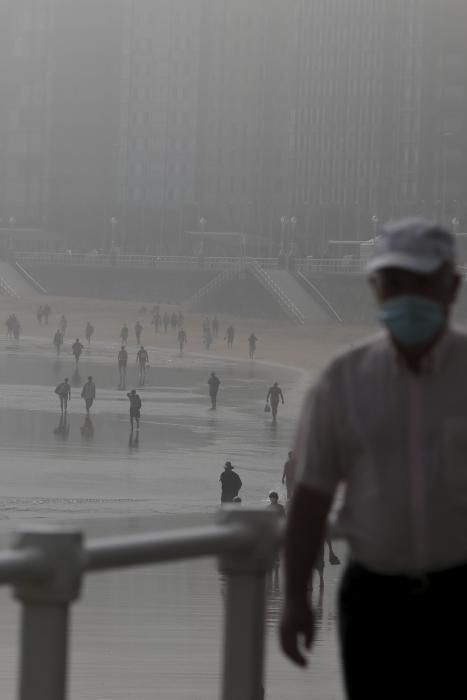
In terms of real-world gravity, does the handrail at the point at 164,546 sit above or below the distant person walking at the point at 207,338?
below

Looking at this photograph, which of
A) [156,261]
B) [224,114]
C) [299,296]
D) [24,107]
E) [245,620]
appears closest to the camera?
[245,620]

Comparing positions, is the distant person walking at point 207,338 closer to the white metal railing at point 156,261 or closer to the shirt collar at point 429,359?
the white metal railing at point 156,261

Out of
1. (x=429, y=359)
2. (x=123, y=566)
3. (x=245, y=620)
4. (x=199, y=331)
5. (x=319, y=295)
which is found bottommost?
(x=245, y=620)

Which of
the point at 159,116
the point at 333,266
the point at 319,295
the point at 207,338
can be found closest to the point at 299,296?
the point at 319,295

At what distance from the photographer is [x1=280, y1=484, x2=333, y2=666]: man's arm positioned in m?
3.35

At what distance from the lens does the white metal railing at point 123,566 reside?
3.30 meters

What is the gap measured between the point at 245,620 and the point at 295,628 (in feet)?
1.91

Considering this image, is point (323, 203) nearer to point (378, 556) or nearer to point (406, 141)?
point (406, 141)

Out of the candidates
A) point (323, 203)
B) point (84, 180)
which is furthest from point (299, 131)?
point (84, 180)

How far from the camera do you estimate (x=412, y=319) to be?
328 cm


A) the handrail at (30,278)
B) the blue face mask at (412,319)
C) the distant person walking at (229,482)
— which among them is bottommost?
the distant person walking at (229,482)

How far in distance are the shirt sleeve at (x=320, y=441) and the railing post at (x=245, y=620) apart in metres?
0.53

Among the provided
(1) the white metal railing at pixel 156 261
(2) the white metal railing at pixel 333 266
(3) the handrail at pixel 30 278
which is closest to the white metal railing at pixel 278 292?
(1) the white metal railing at pixel 156 261

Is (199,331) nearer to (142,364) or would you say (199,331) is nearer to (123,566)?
(142,364)
